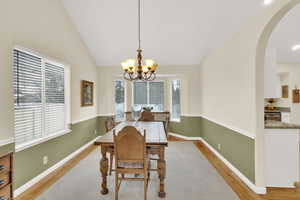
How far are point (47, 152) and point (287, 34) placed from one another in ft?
16.7

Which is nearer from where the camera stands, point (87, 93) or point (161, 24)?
point (161, 24)

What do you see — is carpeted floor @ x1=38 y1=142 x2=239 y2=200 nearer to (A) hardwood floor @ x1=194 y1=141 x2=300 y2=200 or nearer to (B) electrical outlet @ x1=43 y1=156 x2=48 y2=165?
(A) hardwood floor @ x1=194 y1=141 x2=300 y2=200

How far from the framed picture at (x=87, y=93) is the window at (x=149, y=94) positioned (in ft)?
5.83

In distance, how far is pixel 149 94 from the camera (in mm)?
5992

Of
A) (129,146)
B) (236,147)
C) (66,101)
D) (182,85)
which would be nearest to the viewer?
(129,146)

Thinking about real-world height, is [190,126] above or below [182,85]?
below

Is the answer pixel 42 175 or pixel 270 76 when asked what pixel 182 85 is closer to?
pixel 270 76

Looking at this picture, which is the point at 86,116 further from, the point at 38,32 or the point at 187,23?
the point at 187,23

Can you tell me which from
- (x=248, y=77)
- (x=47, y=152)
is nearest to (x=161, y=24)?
(x=248, y=77)

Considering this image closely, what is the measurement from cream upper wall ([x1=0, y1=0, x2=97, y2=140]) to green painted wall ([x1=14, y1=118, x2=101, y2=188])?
0.38m

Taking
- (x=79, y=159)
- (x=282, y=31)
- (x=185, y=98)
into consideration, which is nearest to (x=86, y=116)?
(x=79, y=159)

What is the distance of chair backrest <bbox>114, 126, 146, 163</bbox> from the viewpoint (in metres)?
1.96

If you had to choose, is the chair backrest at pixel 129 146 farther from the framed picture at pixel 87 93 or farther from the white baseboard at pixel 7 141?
the framed picture at pixel 87 93

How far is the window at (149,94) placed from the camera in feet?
19.6
